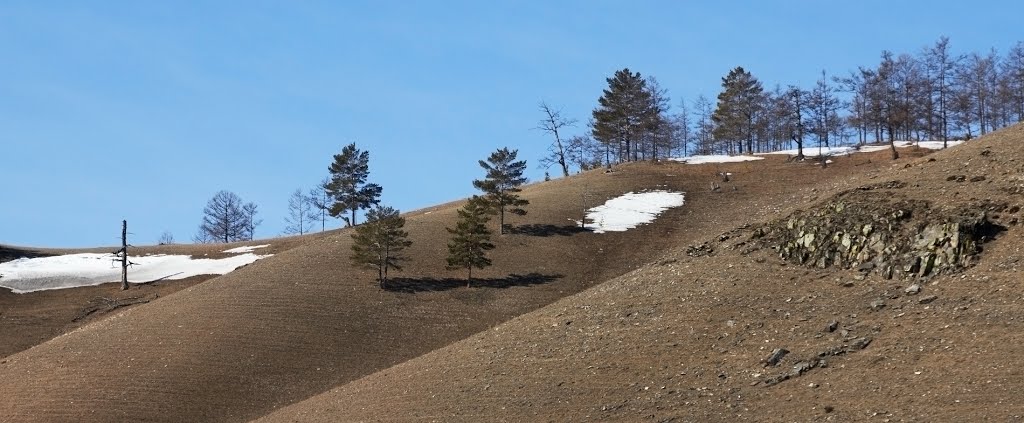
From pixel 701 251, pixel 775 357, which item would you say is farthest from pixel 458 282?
pixel 775 357

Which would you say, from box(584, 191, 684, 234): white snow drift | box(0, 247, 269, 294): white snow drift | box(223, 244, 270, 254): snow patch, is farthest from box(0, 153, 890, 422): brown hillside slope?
box(223, 244, 270, 254): snow patch

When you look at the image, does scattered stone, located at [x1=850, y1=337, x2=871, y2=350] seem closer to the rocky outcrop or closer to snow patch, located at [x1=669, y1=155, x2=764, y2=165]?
the rocky outcrop

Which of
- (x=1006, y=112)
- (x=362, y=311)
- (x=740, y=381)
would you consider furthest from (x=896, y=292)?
(x=1006, y=112)

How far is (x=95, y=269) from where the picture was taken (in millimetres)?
61281

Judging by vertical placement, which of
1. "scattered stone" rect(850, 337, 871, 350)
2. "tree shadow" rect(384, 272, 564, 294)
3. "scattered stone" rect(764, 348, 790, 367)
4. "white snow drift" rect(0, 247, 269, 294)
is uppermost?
"white snow drift" rect(0, 247, 269, 294)

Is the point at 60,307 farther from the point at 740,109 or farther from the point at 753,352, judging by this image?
the point at 740,109

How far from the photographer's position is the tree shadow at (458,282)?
49.0m

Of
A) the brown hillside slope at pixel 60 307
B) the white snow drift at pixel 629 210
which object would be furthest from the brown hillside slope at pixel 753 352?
the brown hillside slope at pixel 60 307

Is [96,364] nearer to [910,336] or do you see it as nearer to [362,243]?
[362,243]

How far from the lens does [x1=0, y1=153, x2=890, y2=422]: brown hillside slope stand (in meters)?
35.9

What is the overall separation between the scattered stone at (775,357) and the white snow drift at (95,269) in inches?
1551

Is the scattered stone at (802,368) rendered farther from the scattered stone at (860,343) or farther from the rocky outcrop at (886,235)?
the rocky outcrop at (886,235)

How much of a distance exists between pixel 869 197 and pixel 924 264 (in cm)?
944

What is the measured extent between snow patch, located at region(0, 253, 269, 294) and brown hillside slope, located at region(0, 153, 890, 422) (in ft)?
28.8
